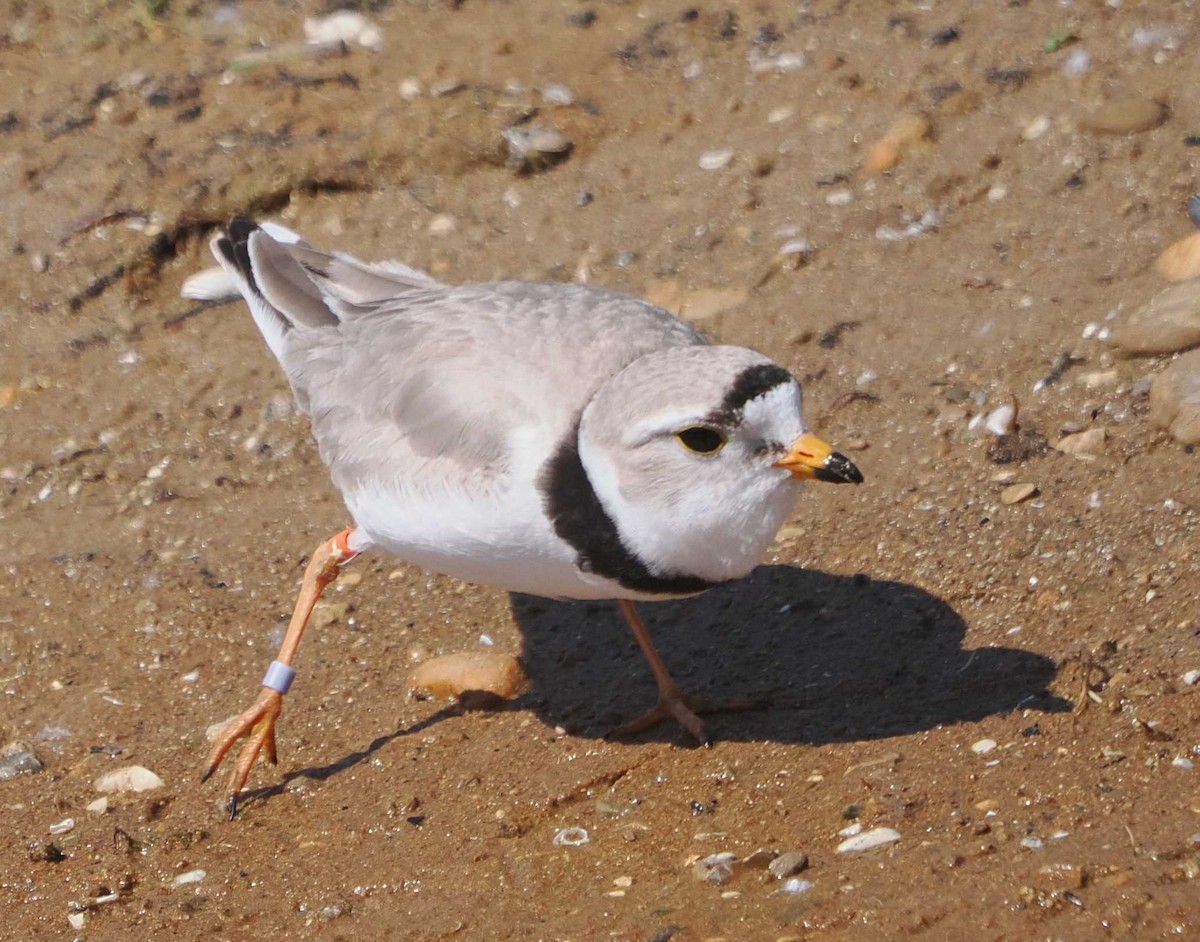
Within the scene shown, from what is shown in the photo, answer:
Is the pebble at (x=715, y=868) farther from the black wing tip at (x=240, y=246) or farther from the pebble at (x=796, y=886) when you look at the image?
the black wing tip at (x=240, y=246)

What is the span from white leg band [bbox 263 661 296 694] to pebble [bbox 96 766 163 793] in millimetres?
457

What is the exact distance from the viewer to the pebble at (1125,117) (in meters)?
6.81

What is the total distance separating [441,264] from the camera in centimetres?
733

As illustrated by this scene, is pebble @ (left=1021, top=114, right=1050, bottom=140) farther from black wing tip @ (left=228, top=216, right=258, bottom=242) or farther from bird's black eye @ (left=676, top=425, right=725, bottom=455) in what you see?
bird's black eye @ (left=676, top=425, right=725, bottom=455)

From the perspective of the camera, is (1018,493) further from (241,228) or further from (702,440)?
(241,228)

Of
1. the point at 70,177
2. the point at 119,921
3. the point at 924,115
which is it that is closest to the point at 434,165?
the point at 70,177

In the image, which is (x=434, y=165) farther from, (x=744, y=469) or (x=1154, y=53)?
(x=744, y=469)

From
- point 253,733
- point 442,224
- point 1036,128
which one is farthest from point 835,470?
point 442,224

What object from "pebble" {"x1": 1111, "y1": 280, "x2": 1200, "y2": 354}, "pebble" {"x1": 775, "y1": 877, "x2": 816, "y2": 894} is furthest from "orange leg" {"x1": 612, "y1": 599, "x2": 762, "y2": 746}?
"pebble" {"x1": 1111, "y1": 280, "x2": 1200, "y2": 354}

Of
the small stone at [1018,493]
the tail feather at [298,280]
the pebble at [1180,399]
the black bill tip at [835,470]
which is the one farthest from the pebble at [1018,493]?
the tail feather at [298,280]

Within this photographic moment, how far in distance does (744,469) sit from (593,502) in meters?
0.43

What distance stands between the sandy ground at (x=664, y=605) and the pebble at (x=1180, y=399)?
9 cm

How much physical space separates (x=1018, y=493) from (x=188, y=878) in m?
2.97

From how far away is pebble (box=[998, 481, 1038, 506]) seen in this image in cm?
537
